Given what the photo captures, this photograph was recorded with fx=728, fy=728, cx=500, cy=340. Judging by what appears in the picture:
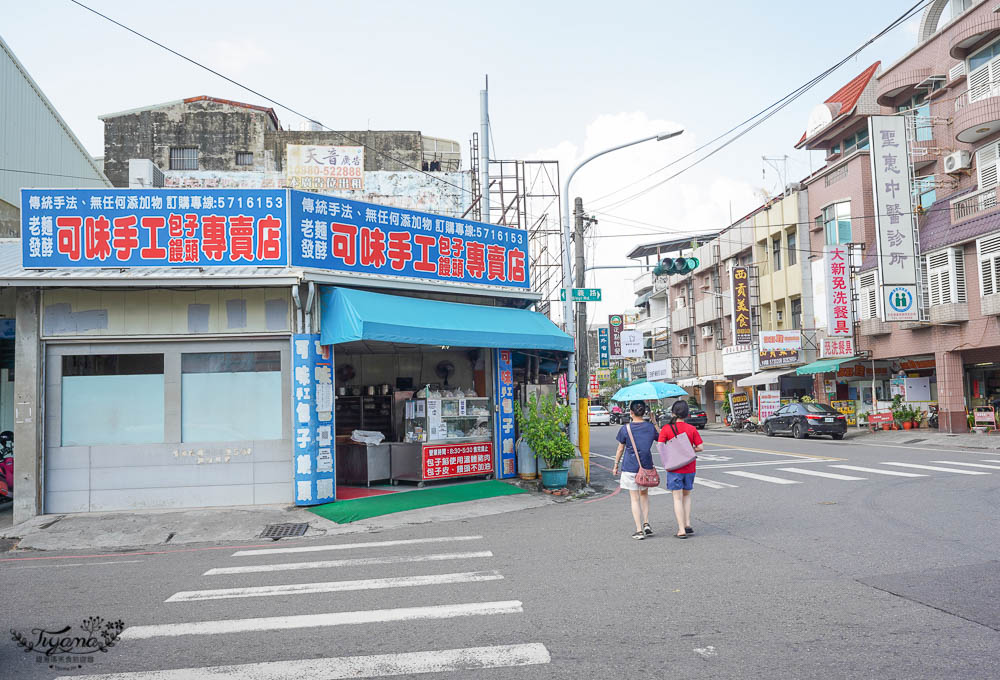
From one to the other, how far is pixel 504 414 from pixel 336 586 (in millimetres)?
8594

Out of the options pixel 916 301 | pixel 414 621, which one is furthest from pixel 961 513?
pixel 916 301

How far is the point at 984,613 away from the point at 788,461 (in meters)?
Answer: 14.8

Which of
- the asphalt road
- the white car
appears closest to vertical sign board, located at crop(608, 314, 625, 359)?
the white car

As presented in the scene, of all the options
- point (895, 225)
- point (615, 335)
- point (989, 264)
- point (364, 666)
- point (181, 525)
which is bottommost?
point (181, 525)

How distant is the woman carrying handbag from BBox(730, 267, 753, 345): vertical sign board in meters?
31.8

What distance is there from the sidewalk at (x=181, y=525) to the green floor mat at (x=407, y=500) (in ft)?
0.70

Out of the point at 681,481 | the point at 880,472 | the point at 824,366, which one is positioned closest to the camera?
the point at 681,481

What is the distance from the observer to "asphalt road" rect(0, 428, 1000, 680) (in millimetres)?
4840

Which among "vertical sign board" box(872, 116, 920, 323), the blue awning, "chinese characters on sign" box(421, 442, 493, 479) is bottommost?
"chinese characters on sign" box(421, 442, 493, 479)

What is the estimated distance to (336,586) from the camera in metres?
7.21

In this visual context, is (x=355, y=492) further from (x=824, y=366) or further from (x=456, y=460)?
(x=824, y=366)

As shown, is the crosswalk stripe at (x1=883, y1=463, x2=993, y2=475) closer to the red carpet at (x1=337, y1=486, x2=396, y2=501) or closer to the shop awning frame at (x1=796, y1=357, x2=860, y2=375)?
the red carpet at (x1=337, y1=486, x2=396, y2=501)

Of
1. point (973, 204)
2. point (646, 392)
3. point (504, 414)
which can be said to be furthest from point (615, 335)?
point (504, 414)

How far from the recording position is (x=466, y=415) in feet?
50.3
